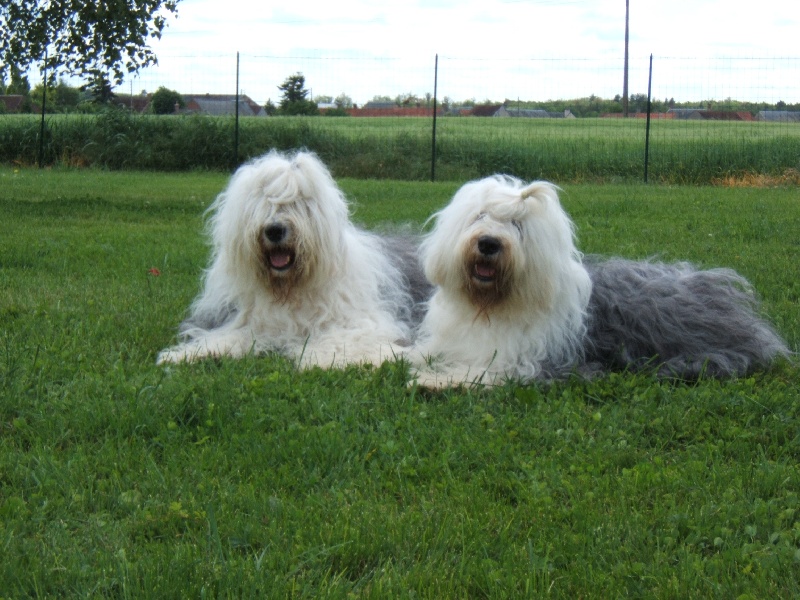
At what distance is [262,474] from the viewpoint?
3.64 meters

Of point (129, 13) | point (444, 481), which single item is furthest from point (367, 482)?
point (129, 13)

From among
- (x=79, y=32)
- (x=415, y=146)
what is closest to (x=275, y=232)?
(x=79, y=32)

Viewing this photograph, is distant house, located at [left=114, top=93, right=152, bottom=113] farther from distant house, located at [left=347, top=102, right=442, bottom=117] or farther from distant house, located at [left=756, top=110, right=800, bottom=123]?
distant house, located at [left=756, top=110, right=800, bottom=123]

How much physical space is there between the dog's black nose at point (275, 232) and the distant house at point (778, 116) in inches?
768

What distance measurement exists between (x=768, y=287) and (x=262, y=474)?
4.68 m

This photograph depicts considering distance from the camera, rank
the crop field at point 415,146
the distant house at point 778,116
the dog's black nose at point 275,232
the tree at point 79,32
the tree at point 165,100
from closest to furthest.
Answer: the dog's black nose at point 275,232, the tree at point 79,32, the crop field at point 415,146, the distant house at point 778,116, the tree at point 165,100

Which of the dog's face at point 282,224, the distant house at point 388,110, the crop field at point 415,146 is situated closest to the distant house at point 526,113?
the crop field at point 415,146

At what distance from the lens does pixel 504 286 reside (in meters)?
5.00

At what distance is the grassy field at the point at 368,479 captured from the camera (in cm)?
288

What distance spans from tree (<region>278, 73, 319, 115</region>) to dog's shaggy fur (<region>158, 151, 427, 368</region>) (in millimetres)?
16566

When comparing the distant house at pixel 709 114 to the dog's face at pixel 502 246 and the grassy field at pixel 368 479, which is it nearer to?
the grassy field at pixel 368 479

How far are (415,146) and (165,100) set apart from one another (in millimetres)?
7279

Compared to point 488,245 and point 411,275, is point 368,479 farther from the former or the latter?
point 411,275

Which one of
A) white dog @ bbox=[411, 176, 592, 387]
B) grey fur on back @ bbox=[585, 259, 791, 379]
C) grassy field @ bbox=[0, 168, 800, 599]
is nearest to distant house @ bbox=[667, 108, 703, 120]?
grassy field @ bbox=[0, 168, 800, 599]
